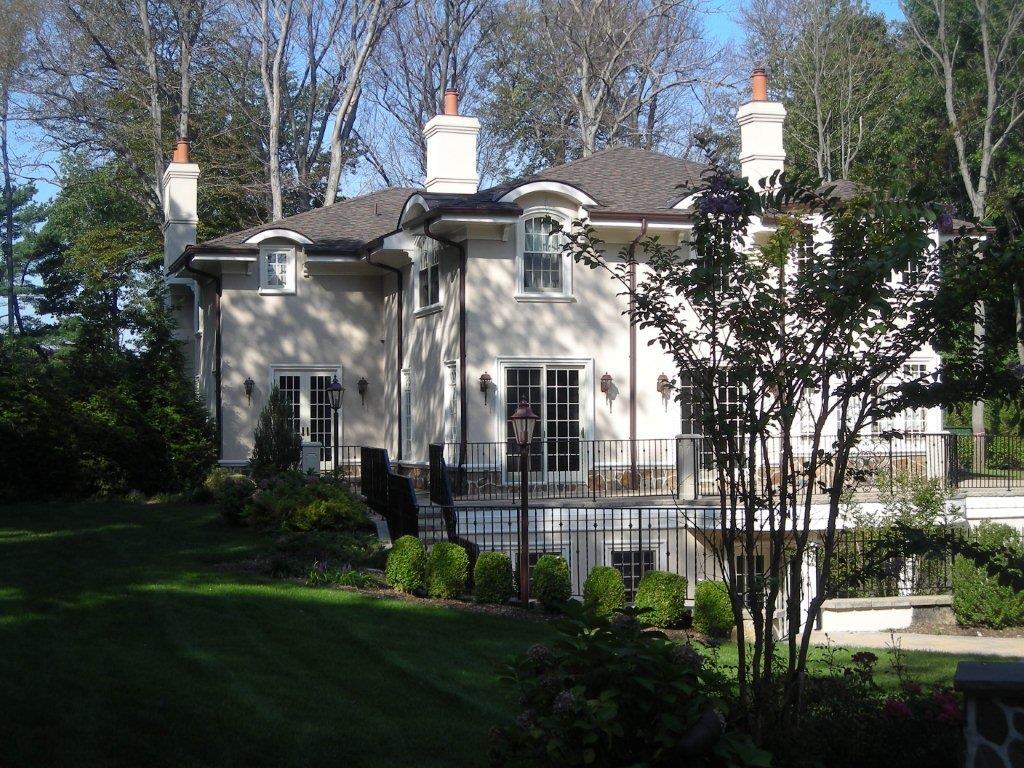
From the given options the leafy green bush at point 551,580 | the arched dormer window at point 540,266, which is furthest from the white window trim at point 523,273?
the leafy green bush at point 551,580

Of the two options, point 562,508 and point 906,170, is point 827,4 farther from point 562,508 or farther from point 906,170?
point 906,170

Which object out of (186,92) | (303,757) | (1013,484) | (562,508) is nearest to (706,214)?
(303,757)

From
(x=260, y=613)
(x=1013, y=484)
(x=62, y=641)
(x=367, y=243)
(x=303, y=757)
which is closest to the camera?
(x=303, y=757)

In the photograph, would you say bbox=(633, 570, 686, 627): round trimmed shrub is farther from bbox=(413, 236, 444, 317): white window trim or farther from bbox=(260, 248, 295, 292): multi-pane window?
bbox=(260, 248, 295, 292): multi-pane window

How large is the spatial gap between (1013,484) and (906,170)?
16664 mm

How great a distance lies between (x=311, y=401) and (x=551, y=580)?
40.9 feet

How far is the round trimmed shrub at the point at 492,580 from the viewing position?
1338cm

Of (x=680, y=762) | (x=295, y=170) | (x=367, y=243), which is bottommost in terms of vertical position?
(x=680, y=762)

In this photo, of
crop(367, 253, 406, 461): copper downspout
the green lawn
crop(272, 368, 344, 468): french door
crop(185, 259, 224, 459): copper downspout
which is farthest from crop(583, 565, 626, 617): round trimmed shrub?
crop(185, 259, 224, 459): copper downspout

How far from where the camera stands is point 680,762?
487 cm

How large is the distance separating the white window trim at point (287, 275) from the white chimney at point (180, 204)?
445cm

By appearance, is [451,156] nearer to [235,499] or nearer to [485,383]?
[485,383]

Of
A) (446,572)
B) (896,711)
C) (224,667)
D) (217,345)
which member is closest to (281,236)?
(217,345)

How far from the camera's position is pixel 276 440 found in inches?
864
